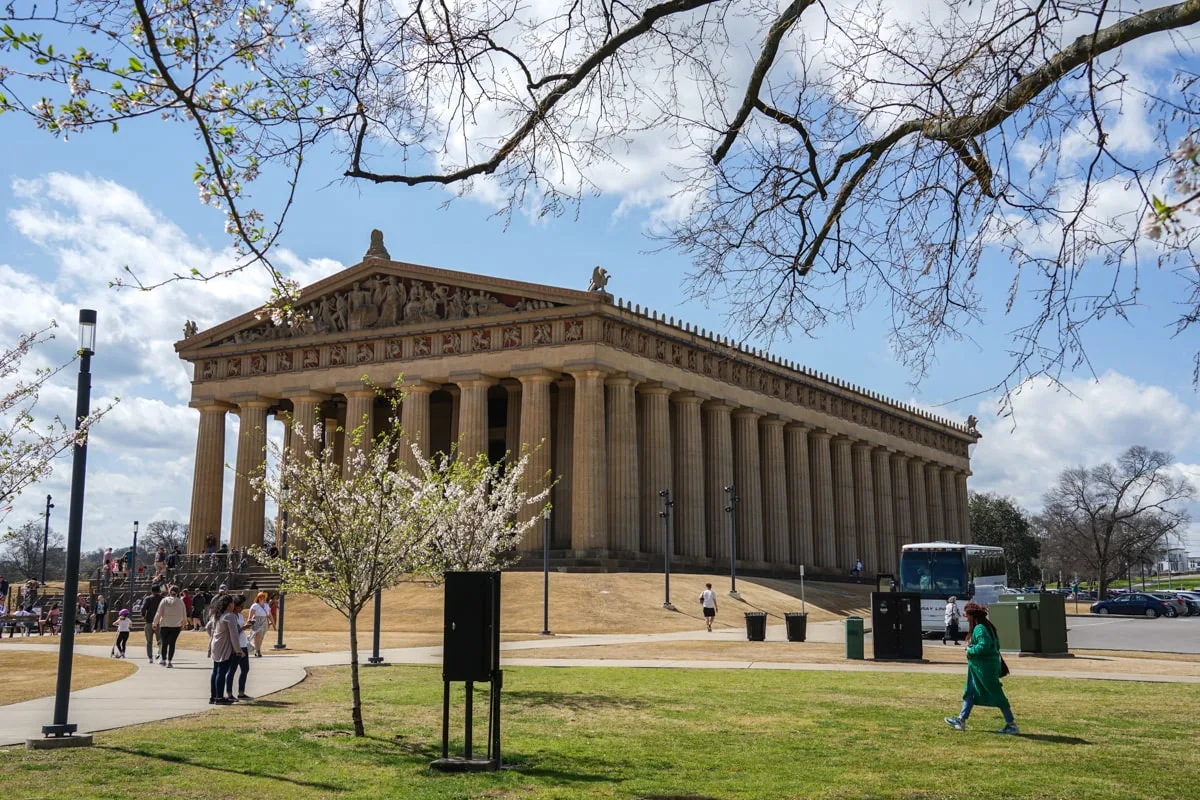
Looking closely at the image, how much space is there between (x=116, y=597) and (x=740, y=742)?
4362 centimetres

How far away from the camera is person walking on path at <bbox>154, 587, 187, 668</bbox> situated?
24.0m

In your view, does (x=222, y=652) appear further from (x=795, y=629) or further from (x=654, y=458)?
(x=654, y=458)

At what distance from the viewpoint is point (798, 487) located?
68.4 meters

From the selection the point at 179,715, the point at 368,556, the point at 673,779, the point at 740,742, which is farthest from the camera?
the point at 179,715

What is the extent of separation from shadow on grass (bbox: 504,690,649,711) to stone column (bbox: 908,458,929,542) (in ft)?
231

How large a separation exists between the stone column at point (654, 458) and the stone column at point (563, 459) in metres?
3.86

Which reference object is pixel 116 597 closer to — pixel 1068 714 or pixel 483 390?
pixel 483 390

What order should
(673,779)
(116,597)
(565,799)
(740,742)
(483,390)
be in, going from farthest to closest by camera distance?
1. (483,390)
2. (116,597)
3. (740,742)
4. (673,779)
5. (565,799)

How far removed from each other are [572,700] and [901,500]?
226ft

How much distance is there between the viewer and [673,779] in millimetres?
10703

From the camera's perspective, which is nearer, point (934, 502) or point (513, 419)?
point (513, 419)

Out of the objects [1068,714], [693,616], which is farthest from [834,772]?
[693,616]

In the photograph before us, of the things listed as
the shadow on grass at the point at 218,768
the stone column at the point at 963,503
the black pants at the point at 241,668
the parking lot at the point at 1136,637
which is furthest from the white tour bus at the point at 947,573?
the stone column at the point at 963,503

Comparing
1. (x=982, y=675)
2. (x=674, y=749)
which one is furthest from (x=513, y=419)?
(x=674, y=749)
